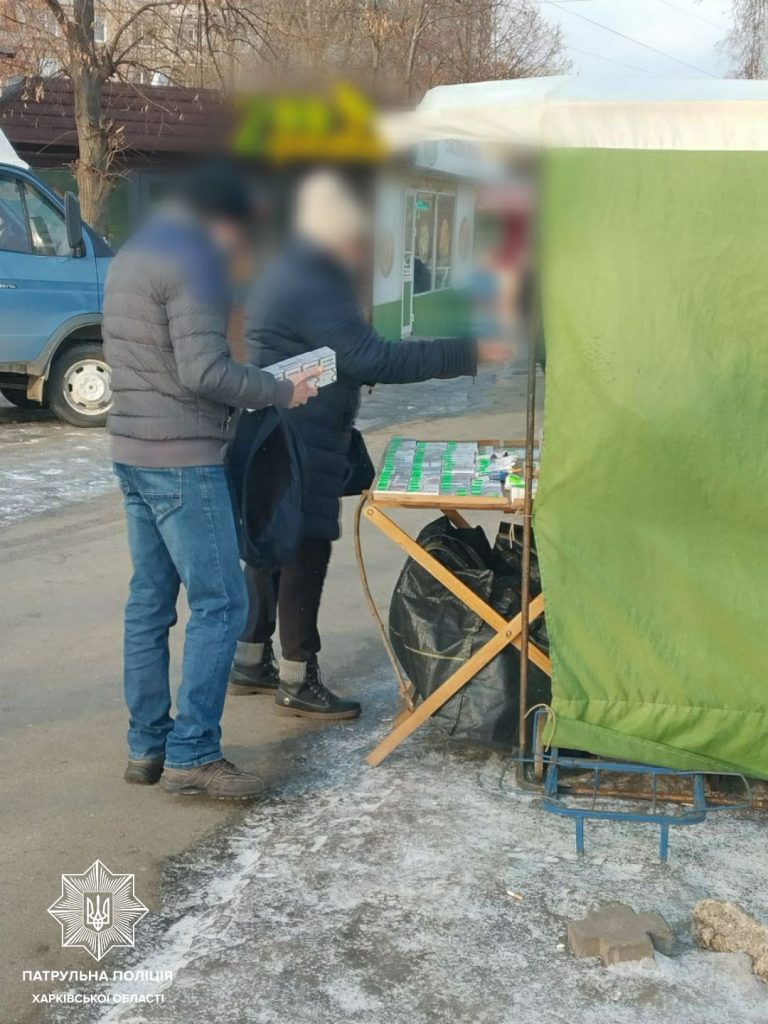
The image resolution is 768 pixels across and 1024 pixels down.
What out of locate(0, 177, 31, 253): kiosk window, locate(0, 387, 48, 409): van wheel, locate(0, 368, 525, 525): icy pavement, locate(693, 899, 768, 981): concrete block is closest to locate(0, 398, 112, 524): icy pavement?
locate(0, 368, 525, 525): icy pavement

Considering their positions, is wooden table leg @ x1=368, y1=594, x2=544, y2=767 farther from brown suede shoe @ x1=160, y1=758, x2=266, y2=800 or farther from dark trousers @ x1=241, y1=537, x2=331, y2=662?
dark trousers @ x1=241, y1=537, x2=331, y2=662

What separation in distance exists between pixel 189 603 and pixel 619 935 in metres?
1.56

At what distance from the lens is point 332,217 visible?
373 cm

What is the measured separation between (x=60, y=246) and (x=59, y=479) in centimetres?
289

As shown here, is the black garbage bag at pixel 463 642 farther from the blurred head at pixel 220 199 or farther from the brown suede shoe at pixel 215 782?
the blurred head at pixel 220 199

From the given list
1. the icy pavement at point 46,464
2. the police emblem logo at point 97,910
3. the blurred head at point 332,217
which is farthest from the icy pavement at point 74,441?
the police emblem logo at point 97,910

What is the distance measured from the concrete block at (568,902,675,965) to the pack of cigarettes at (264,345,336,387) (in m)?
1.73

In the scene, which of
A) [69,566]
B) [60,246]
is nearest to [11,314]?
[60,246]

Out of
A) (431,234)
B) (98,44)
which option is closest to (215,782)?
(98,44)

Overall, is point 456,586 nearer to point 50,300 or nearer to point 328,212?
point 328,212

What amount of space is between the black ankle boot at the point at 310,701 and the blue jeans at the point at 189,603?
25.2 inches

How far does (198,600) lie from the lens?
144 inches

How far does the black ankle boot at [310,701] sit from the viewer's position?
14.5 feet

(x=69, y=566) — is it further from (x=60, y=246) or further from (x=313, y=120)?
(x=60, y=246)
